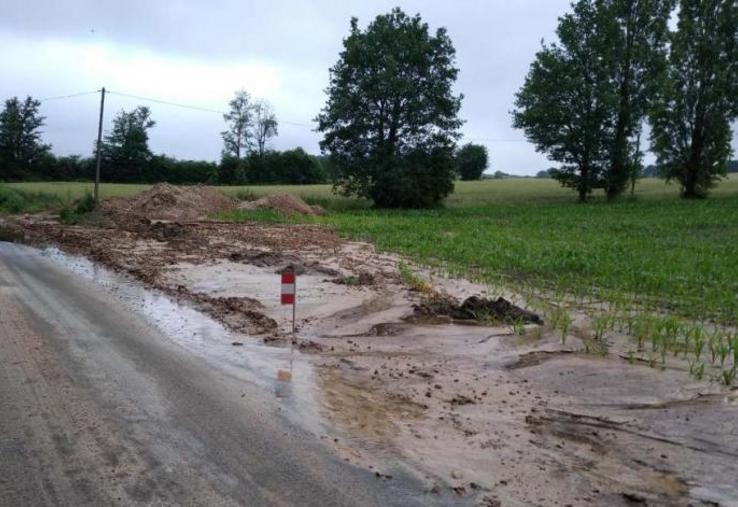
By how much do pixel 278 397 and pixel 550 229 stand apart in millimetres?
22226

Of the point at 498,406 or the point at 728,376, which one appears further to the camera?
the point at 728,376

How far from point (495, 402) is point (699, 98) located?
5200cm

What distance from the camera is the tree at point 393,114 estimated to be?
4675 centimetres

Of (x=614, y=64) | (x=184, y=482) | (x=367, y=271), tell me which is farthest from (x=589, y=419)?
(x=614, y=64)

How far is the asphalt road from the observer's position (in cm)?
410

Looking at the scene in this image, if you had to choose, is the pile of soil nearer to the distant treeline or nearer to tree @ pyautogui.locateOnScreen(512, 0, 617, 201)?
tree @ pyautogui.locateOnScreen(512, 0, 617, 201)

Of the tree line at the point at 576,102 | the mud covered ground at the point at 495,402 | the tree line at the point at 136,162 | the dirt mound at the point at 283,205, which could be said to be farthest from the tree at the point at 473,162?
the mud covered ground at the point at 495,402

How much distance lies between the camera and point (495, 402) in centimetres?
619

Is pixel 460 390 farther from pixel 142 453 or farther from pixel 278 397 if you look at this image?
pixel 142 453

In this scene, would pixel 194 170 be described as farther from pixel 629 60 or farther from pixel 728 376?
pixel 728 376

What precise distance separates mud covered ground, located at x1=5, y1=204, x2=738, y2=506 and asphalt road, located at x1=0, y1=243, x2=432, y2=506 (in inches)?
18.0

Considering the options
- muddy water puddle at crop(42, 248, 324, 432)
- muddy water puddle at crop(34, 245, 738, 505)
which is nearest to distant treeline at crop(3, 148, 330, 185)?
muddy water puddle at crop(42, 248, 324, 432)

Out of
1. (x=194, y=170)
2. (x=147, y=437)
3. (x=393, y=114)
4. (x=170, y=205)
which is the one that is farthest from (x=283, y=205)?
(x=194, y=170)

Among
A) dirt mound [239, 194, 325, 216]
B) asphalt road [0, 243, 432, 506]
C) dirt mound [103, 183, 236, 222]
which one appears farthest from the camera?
dirt mound [239, 194, 325, 216]
